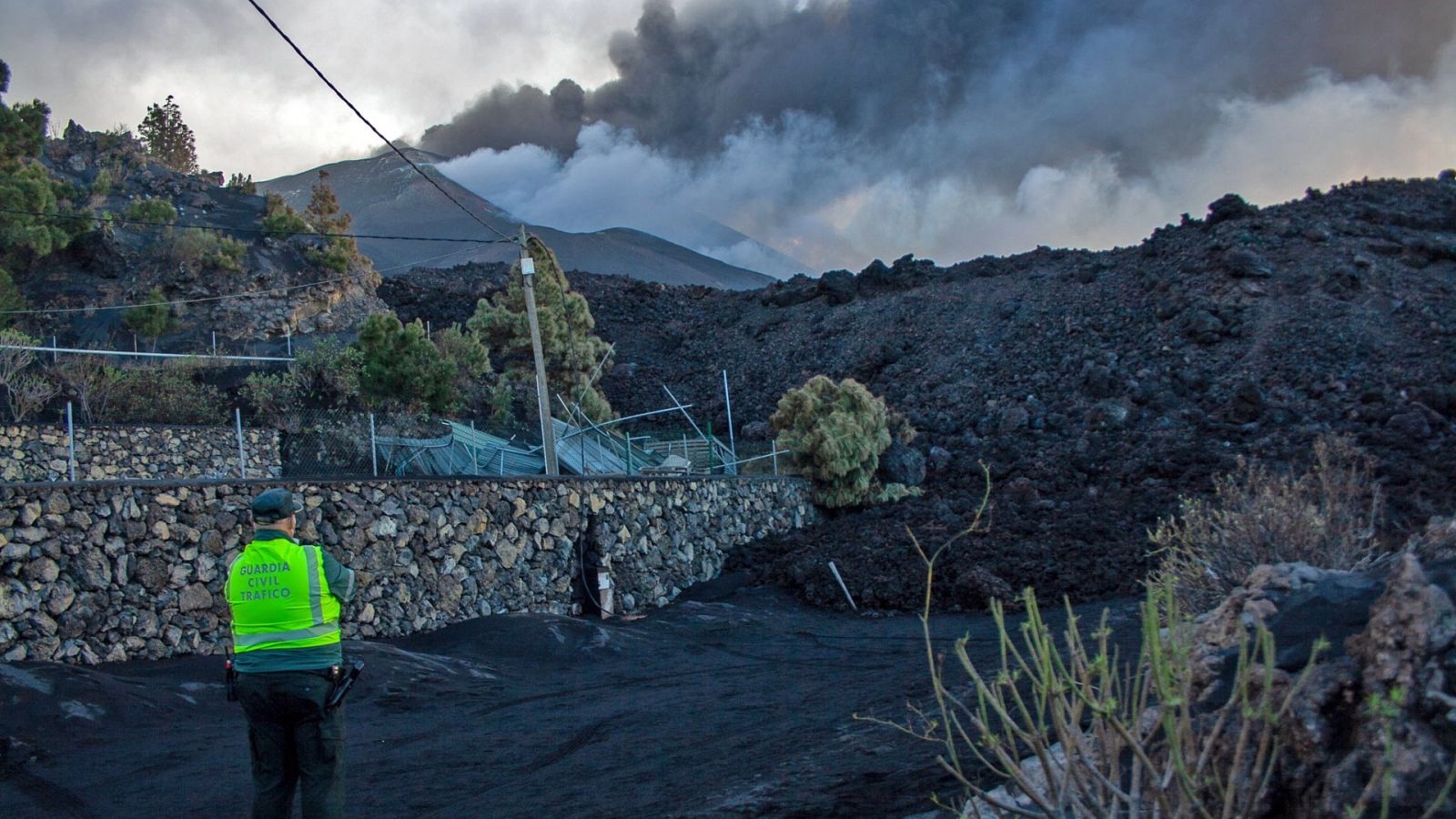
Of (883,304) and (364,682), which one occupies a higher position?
(883,304)

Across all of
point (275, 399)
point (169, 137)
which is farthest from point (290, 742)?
point (169, 137)

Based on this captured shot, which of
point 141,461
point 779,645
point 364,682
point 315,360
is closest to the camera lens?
point 364,682

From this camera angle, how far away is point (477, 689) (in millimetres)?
11320

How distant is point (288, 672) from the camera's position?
482cm

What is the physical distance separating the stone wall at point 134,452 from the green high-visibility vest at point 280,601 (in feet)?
51.8

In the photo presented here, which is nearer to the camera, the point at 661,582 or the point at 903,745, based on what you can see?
the point at 903,745

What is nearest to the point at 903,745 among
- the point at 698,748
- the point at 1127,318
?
the point at 698,748

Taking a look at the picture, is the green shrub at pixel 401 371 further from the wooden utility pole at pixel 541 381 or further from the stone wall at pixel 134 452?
the wooden utility pole at pixel 541 381

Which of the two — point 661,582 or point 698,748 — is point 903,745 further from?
→ point 661,582

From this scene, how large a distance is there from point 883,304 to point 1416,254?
63.8 feet

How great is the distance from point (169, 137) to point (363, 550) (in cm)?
5498

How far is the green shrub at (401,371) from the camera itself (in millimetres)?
25781

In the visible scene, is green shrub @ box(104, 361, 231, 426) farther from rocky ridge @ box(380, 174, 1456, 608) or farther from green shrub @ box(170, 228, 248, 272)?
rocky ridge @ box(380, 174, 1456, 608)

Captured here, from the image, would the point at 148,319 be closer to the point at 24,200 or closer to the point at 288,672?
the point at 24,200
